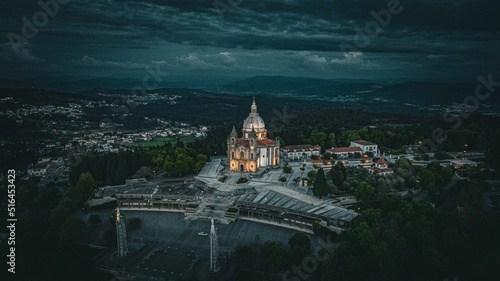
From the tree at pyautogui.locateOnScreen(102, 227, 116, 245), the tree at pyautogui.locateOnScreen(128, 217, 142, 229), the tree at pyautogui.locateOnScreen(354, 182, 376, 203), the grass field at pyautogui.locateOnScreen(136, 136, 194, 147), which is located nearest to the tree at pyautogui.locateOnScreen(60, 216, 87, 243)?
the tree at pyautogui.locateOnScreen(102, 227, 116, 245)

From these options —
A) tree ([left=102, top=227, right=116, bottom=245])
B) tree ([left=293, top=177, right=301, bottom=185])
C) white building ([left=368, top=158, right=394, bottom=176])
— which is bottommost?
tree ([left=102, top=227, right=116, bottom=245])

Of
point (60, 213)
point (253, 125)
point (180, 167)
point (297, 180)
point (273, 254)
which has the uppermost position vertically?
point (253, 125)

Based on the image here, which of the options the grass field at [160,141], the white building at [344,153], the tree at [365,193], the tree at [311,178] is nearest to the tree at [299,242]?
the tree at [365,193]

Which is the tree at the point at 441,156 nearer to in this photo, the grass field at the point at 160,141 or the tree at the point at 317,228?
the tree at the point at 317,228

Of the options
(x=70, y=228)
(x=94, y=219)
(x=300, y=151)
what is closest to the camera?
(x=70, y=228)

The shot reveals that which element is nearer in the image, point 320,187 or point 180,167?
point 320,187

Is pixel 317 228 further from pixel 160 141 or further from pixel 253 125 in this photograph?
pixel 160 141

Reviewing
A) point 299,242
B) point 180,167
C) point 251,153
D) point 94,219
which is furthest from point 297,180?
point 94,219

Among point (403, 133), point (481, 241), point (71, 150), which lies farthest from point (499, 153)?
point (71, 150)

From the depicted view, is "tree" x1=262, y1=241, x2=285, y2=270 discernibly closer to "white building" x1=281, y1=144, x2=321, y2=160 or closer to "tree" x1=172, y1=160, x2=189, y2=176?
"tree" x1=172, y1=160, x2=189, y2=176
